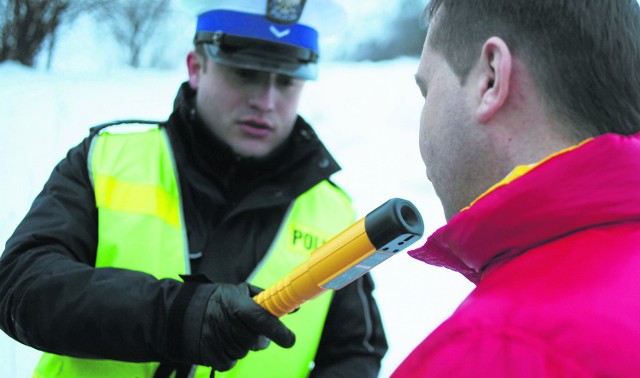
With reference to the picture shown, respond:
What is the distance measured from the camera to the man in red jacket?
77 centimetres

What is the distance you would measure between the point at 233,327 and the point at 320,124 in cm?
291

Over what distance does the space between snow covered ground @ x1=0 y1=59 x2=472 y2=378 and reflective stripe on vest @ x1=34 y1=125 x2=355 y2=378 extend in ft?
3.56

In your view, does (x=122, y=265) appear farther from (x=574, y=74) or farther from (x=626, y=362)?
(x=626, y=362)

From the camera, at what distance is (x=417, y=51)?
4625 millimetres

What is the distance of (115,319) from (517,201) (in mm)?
1006

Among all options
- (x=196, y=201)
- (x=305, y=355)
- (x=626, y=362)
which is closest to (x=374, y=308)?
(x=305, y=355)

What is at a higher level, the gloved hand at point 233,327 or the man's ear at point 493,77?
the man's ear at point 493,77

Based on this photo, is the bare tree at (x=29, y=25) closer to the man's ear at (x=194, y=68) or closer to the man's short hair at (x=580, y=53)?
the man's ear at (x=194, y=68)

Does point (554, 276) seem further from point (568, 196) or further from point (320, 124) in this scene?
point (320, 124)

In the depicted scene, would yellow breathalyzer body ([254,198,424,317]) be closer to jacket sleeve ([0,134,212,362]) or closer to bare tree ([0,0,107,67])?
jacket sleeve ([0,134,212,362])

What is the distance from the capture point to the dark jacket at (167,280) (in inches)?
62.0

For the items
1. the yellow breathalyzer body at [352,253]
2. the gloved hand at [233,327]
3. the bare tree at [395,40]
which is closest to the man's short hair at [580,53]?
the yellow breathalyzer body at [352,253]

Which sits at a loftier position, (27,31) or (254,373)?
(27,31)

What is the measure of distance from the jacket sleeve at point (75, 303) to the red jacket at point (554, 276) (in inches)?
32.4
